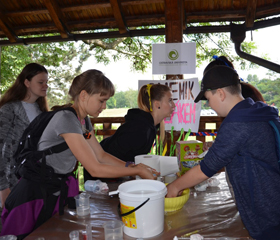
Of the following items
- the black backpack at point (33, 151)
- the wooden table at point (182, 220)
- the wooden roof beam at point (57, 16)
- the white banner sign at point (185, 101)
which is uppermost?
the wooden roof beam at point (57, 16)

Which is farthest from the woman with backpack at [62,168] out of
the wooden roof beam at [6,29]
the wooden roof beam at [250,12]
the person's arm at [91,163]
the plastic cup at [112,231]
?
the wooden roof beam at [6,29]

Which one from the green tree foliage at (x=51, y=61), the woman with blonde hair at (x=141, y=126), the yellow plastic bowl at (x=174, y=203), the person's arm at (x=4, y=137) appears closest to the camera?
the yellow plastic bowl at (x=174, y=203)

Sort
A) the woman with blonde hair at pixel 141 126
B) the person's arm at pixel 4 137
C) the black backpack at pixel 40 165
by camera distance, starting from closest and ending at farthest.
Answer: the black backpack at pixel 40 165
the person's arm at pixel 4 137
the woman with blonde hair at pixel 141 126

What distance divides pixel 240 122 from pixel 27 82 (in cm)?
176

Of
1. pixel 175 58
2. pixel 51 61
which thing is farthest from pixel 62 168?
pixel 51 61

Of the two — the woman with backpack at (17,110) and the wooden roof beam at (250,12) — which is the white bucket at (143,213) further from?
the wooden roof beam at (250,12)

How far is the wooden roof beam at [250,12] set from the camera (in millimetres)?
2896

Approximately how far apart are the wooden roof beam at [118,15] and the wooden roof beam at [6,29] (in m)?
1.52

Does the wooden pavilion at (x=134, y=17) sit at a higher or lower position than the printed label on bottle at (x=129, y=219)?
higher

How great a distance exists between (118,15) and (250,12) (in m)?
1.57

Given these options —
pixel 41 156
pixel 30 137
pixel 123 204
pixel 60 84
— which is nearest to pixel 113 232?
pixel 123 204

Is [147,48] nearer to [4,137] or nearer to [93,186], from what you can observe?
[4,137]

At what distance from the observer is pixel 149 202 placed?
92 centimetres

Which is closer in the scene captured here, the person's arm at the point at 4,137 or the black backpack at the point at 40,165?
the black backpack at the point at 40,165
